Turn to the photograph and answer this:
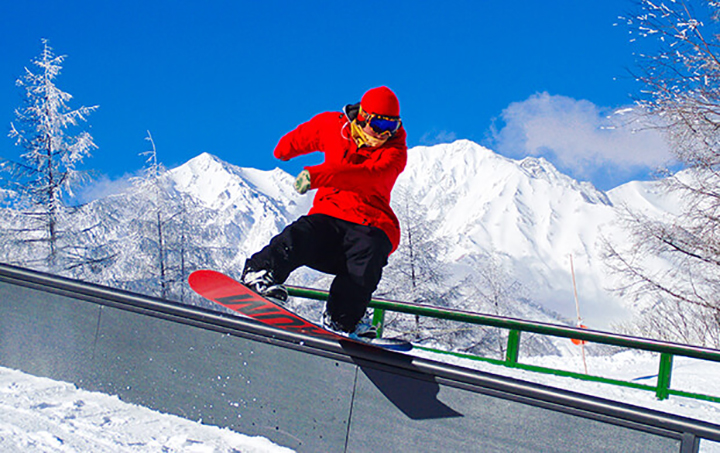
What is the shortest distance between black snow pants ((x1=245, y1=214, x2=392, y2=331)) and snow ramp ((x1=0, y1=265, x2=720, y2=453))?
0.49 metres

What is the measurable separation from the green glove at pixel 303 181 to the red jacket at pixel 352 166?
0.75ft

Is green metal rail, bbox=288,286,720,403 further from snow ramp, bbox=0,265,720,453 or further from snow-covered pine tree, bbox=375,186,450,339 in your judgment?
snow-covered pine tree, bbox=375,186,450,339

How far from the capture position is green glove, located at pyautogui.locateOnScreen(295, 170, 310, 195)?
309cm

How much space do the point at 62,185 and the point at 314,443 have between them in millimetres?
17844

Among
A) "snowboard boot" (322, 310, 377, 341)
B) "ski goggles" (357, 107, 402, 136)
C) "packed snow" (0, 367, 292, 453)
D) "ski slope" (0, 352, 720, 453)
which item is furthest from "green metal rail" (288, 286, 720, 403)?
"packed snow" (0, 367, 292, 453)

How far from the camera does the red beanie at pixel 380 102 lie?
3.39m

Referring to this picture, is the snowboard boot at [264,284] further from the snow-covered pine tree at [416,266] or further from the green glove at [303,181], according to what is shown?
the snow-covered pine tree at [416,266]

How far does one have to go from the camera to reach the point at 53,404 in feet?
10.1

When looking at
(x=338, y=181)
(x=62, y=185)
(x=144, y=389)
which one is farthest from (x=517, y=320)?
(x=62, y=185)

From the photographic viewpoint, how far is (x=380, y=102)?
339 centimetres

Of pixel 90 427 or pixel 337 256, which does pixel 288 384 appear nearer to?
pixel 337 256

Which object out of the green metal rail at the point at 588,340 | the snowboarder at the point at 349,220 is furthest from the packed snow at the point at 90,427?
the green metal rail at the point at 588,340

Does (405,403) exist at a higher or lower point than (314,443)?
higher

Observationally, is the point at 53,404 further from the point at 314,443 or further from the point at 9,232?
the point at 9,232
